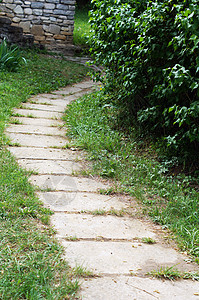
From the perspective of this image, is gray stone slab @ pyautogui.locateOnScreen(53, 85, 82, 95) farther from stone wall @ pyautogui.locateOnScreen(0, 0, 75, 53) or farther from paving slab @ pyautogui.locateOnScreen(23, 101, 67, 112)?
stone wall @ pyautogui.locateOnScreen(0, 0, 75, 53)

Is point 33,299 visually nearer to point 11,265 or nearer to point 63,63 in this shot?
point 11,265

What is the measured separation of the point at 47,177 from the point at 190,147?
142 cm

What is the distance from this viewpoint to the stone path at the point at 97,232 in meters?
1.78

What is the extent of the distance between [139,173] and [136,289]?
1.55 m

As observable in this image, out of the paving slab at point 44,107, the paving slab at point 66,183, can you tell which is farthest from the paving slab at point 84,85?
the paving slab at point 66,183

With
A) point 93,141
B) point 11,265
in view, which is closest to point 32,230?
point 11,265

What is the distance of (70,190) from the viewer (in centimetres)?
282

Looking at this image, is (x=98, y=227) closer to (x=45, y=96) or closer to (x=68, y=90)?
(x=45, y=96)

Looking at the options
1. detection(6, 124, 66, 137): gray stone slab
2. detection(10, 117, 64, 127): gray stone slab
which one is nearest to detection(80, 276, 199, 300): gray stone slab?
detection(6, 124, 66, 137): gray stone slab

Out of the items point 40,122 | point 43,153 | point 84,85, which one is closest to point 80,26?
point 84,85

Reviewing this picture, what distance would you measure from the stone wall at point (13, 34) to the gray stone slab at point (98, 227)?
676 centimetres

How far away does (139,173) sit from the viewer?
3.21 metres

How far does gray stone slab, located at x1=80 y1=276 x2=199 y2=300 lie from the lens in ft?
Answer: 5.52

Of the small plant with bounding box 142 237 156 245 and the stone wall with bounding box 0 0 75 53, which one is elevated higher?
the stone wall with bounding box 0 0 75 53
